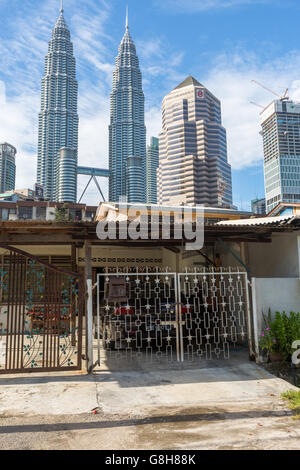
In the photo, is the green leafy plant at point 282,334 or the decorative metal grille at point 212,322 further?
the decorative metal grille at point 212,322

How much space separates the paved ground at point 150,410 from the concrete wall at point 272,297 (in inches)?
36.0

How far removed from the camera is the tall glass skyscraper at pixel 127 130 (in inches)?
4245

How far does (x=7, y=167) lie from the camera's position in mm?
100188

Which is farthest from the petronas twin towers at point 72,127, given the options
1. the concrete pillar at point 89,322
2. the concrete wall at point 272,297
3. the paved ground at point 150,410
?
the paved ground at point 150,410

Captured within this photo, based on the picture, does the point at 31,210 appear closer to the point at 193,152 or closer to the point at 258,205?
the point at 193,152

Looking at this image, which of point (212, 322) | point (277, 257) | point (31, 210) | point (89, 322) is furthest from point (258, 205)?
point (89, 322)

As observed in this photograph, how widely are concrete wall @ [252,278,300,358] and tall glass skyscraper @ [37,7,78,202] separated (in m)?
91.7

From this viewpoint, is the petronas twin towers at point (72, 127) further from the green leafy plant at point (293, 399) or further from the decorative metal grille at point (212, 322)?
the green leafy plant at point (293, 399)

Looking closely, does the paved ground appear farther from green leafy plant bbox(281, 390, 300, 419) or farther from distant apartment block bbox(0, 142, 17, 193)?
distant apartment block bbox(0, 142, 17, 193)

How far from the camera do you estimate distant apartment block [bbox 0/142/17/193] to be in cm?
9838

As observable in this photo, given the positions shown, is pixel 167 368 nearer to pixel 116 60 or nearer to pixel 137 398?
pixel 137 398

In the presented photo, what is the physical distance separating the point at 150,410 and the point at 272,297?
3595 millimetres
